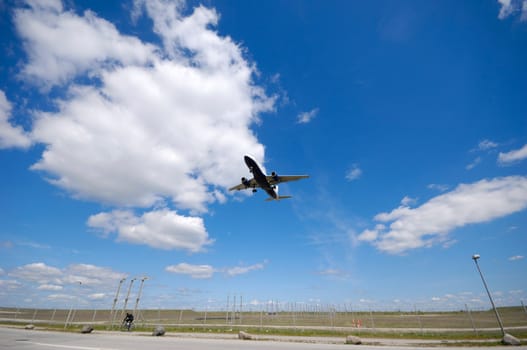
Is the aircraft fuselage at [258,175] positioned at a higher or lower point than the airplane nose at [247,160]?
lower

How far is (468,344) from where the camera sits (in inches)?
675

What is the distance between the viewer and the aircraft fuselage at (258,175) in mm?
27766

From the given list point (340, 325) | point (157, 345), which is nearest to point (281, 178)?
point (157, 345)

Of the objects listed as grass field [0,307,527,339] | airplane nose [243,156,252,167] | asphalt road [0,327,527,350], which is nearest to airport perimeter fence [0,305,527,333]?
grass field [0,307,527,339]

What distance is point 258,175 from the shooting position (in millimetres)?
29016

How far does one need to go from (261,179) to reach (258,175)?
91 centimetres

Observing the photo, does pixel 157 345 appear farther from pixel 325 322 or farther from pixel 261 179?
pixel 325 322

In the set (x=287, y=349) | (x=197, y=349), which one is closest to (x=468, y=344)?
(x=287, y=349)

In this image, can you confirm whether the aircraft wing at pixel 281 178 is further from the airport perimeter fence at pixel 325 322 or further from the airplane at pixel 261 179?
the airport perimeter fence at pixel 325 322

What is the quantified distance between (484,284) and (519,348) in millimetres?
7123

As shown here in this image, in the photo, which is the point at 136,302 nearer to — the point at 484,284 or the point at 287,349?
the point at 287,349

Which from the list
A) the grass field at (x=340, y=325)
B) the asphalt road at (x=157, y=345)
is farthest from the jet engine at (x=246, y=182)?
the asphalt road at (x=157, y=345)

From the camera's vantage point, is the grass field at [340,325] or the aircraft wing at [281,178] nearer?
the grass field at [340,325]

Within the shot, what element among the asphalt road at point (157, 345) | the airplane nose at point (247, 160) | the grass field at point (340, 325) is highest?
the airplane nose at point (247, 160)
